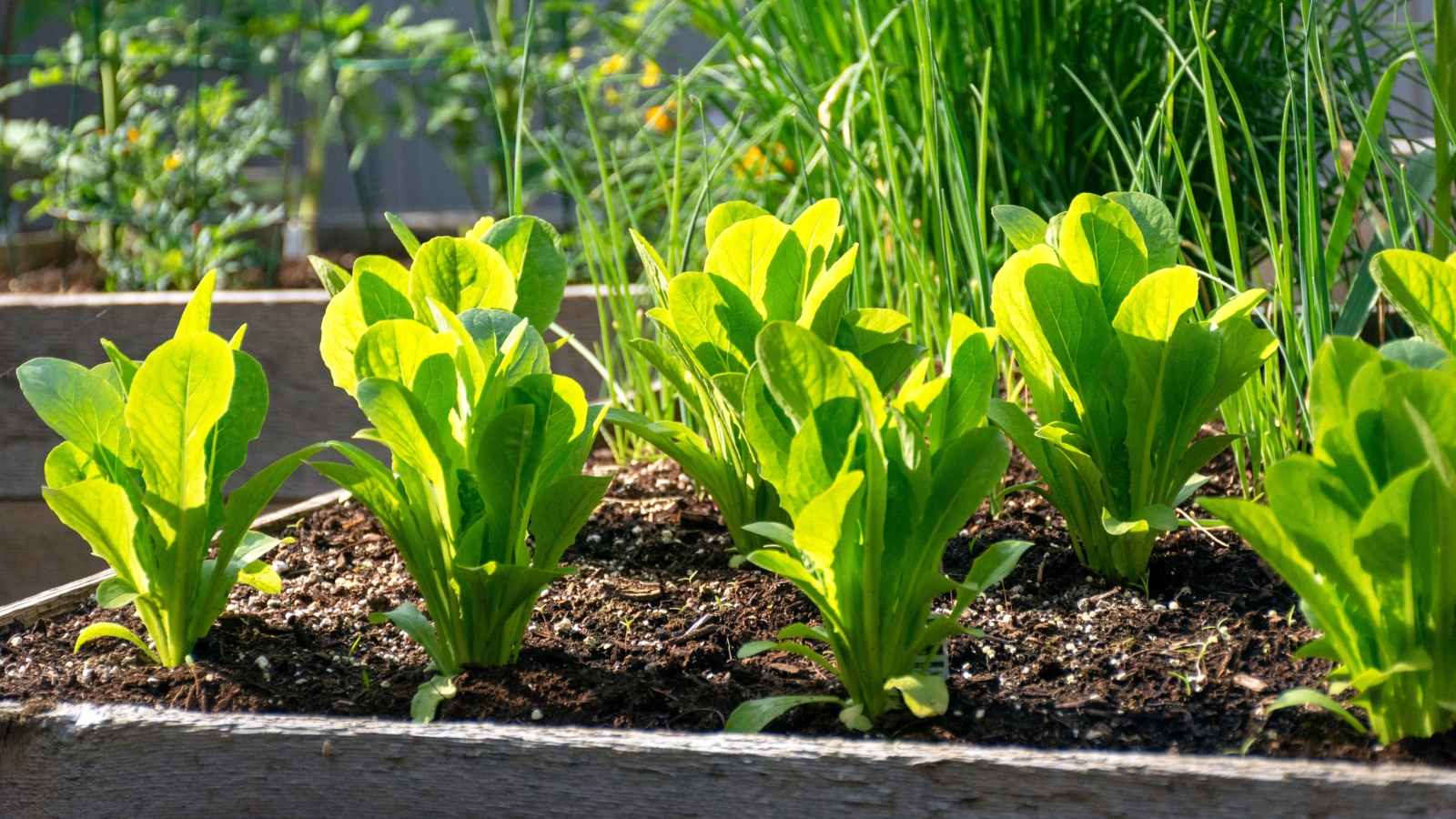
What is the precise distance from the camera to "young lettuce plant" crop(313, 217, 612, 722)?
58 centimetres

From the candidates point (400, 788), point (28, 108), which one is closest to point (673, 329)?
point (400, 788)

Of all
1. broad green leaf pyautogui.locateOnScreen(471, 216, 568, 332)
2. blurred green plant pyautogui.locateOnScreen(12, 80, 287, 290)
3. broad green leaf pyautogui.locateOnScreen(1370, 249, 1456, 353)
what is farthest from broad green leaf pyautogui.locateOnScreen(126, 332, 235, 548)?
blurred green plant pyautogui.locateOnScreen(12, 80, 287, 290)

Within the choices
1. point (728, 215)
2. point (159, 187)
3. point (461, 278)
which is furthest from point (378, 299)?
point (159, 187)

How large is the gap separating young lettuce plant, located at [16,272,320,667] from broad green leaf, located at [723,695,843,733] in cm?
31

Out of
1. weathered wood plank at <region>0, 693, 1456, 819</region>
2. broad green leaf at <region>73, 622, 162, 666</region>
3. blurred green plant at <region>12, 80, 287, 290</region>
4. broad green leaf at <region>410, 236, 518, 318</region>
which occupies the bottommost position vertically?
A: weathered wood plank at <region>0, 693, 1456, 819</region>

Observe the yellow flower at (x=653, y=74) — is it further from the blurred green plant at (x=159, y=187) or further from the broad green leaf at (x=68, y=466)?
the blurred green plant at (x=159, y=187)

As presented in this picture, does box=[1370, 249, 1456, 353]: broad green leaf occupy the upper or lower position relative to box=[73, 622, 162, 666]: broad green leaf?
upper

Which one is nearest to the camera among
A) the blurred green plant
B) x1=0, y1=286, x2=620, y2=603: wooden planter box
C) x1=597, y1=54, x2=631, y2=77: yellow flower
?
x1=0, y1=286, x2=620, y2=603: wooden planter box

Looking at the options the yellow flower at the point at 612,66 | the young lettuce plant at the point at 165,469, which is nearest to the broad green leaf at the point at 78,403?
the young lettuce plant at the point at 165,469

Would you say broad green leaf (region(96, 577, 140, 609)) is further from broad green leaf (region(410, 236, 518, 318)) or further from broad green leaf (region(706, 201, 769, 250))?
broad green leaf (region(706, 201, 769, 250))

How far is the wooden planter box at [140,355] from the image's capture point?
162 centimetres

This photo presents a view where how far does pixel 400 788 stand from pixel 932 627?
0.30 m

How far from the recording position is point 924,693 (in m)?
0.54

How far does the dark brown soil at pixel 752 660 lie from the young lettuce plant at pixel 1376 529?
0.04 metres
